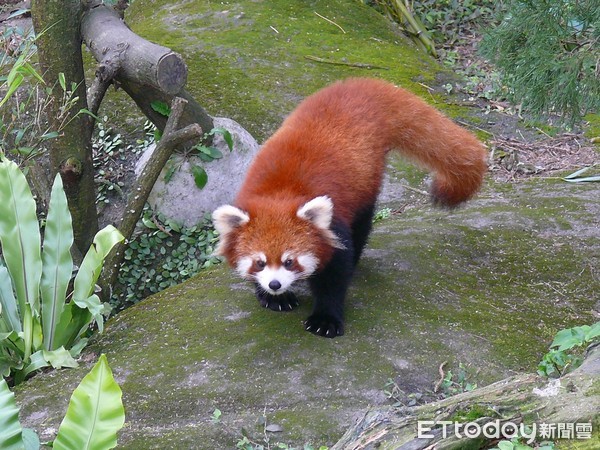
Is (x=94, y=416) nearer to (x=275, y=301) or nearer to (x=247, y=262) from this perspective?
(x=247, y=262)

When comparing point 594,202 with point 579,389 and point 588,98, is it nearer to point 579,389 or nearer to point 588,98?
point 588,98

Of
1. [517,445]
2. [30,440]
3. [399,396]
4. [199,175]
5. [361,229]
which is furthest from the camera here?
[199,175]

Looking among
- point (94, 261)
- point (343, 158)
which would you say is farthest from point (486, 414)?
point (94, 261)

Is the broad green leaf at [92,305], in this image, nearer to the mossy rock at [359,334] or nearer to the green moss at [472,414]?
the mossy rock at [359,334]

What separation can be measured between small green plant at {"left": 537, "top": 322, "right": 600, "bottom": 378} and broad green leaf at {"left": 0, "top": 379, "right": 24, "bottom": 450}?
1.58 m

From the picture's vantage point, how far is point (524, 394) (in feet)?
6.09

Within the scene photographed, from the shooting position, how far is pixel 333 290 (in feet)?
11.0

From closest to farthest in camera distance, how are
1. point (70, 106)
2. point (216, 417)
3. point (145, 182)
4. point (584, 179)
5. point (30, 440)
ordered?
point (30, 440), point (216, 417), point (70, 106), point (145, 182), point (584, 179)

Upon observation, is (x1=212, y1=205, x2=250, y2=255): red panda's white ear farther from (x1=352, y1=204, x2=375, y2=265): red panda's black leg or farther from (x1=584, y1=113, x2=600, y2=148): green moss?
(x1=584, y1=113, x2=600, y2=148): green moss

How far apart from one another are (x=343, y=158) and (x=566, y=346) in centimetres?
161

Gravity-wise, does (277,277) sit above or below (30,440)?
above

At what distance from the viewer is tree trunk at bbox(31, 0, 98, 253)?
4258 millimetres

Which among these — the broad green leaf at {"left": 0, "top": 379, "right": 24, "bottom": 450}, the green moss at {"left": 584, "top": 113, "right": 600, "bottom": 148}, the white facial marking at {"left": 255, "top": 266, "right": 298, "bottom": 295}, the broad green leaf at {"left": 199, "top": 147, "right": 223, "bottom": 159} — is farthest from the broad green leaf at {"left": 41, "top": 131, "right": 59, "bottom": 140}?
the green moss at {"left": 584, "top": 113, "right": 600, "bottom": 148}

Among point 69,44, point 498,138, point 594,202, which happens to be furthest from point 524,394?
point 498,138
